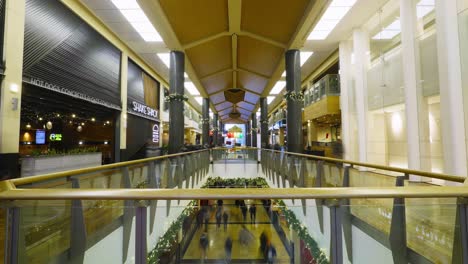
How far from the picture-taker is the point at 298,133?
8312 mm

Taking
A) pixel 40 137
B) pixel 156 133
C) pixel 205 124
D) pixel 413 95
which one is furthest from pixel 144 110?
pixel 413 95

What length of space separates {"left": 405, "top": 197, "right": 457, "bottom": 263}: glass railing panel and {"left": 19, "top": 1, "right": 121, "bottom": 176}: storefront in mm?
7288

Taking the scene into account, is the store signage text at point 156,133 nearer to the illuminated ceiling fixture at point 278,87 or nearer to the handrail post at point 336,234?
the illuminated ceiling fixture at point 278,87

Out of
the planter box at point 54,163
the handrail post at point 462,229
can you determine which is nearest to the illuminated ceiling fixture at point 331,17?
the handrail post at point 462,229

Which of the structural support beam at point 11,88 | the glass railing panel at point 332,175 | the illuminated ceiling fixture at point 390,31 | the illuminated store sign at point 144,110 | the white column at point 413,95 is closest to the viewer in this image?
the glass railing panel at point 332,175

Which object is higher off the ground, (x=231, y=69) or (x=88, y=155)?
(x=231, y=69)

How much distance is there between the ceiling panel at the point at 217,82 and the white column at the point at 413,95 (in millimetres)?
9191

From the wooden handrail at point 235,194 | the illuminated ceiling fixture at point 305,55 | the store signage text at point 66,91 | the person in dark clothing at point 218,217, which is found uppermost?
the illuminated ceiling fixture at point 305,55

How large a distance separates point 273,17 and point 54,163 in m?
7.37

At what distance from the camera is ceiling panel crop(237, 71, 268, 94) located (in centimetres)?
1440

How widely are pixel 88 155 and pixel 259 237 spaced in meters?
8.70

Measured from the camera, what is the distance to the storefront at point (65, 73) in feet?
20.1

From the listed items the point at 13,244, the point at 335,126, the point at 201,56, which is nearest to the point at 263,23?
the point at 201,56

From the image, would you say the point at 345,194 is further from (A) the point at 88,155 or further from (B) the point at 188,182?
(A) the point at 88,155
